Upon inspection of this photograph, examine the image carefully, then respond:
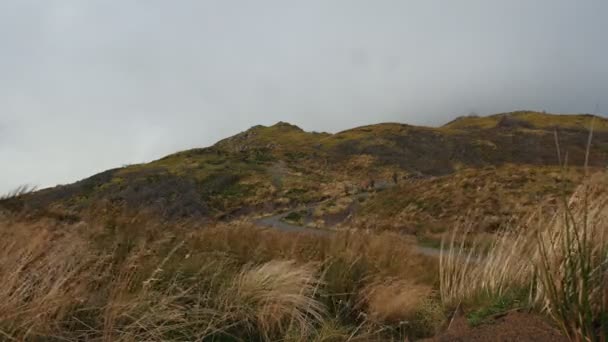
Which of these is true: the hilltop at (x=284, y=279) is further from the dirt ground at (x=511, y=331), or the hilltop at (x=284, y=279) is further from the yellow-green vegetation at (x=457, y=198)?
the yellow-green vegetation at (x=457, y=198)

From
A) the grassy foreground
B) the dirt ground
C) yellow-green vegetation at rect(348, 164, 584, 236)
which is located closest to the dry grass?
Result: the grassy foreground

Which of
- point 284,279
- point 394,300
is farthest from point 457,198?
point 284,279

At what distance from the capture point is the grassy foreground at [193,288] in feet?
10.3

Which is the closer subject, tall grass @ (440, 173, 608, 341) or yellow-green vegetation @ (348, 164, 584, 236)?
tall grass @ (440, 173, 608, 341)

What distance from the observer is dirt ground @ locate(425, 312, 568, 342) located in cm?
284

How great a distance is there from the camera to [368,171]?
6088 centimetres

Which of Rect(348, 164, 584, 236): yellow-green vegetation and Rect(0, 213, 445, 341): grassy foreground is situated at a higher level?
Rect(0, 213, 445, 341): grassy foreground

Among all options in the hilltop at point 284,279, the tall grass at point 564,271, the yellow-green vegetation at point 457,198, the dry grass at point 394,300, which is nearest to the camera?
the tall grass at point 564,271

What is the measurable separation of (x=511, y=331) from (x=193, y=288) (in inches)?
101

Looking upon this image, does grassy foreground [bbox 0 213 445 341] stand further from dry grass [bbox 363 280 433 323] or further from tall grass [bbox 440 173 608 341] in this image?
tall grass [bbox 440 173 608 341]

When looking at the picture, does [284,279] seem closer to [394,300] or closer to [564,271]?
[394,300]

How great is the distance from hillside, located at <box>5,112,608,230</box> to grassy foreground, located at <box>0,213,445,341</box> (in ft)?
51.3

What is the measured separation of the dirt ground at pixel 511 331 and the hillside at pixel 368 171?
1726cm

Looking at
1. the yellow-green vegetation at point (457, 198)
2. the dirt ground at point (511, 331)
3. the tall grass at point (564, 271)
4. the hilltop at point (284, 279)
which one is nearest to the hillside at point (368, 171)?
the yellow-green vegetation at point (457, 198)
